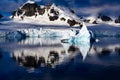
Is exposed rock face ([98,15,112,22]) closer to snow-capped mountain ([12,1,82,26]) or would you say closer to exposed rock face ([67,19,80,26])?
snow-capped mountain ([12,1,82,26])

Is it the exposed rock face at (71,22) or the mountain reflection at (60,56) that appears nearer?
the mountain reflection at (60,56)

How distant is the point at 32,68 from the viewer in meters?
27.7

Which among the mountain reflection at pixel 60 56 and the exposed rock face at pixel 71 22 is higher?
the mountain reflection at pixel 60 56

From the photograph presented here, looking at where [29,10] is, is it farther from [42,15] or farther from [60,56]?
[60,56]

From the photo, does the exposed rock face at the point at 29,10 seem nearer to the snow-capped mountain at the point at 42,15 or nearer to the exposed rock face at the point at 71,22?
the snow-capped mountain at the point at 42,15

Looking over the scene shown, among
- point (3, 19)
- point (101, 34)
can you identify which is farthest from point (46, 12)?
point (101, 34)

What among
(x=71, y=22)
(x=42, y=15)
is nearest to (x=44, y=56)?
(x=71, y=22)

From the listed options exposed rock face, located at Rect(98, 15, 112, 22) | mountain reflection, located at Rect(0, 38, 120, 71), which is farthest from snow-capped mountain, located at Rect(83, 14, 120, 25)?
mountain reflection, located at Rect(0, 38, 120, 71)

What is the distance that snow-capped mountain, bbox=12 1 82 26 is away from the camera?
146250mm

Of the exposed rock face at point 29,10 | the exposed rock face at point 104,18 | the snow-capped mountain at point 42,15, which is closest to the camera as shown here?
the snow-capped mountain at point 42,15

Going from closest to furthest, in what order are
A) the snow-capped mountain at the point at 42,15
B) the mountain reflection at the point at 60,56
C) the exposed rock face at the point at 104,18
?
the mountain reflection at the point at 60,56
the snow-capped mountain at the point at 42,15
the exposed rock face at the point at 104,18

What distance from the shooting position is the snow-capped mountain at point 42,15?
146m

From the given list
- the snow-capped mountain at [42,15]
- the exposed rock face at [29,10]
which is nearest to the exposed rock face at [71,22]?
the snow-capped mountain at [42,15]

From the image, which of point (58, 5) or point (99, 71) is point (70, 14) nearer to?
point (58, 5)
